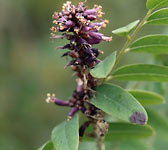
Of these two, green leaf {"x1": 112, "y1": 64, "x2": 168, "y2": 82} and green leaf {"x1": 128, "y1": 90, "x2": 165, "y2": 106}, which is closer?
green leaf {"x1": 112, "y1": 64, "x2": 168, "y2": 82}

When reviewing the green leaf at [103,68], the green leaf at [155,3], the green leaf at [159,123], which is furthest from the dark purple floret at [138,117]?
the green leaf at [159,123]

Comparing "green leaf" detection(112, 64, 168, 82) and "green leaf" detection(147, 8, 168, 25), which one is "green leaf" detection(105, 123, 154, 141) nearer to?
"green leaf" detection(112, 64, 168, 82)

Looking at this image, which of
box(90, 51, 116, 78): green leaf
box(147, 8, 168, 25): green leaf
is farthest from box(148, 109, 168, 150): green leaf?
box(90, 51, 116, 78): green leaf

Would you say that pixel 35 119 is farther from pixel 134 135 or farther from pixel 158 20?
pixel 158 20

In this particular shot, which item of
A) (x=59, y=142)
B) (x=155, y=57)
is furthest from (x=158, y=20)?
(x=59, y=142)

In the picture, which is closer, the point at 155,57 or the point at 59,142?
the point at 59,142

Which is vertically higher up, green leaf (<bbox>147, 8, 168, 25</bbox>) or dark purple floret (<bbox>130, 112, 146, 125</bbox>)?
green leaf (<bbox>147, 8, 168, 25</bbox>)
